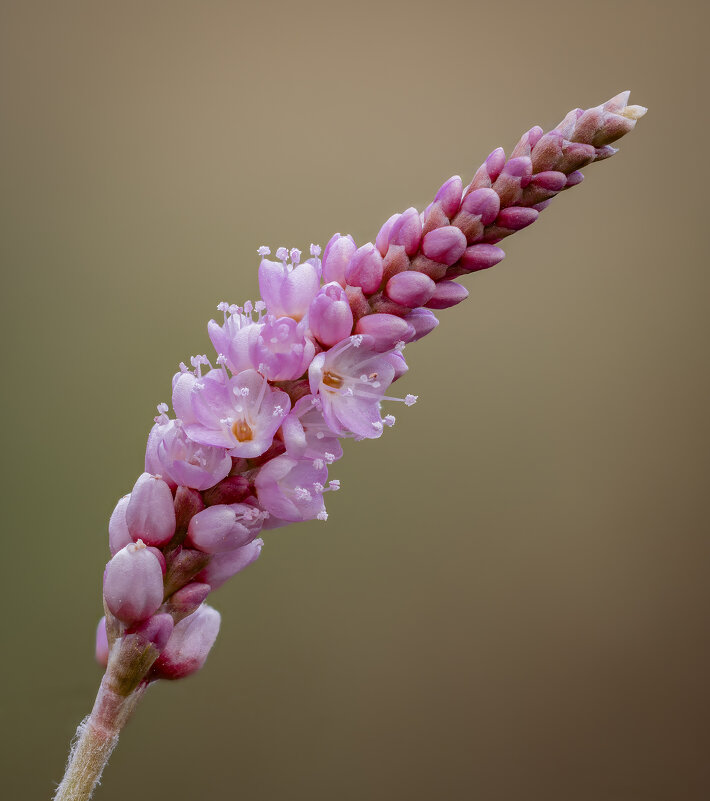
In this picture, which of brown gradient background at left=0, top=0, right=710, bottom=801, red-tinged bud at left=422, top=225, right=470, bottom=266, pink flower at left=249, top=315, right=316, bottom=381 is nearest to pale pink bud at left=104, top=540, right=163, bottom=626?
pink flower at left=249, top=315, right=316, bottom=381

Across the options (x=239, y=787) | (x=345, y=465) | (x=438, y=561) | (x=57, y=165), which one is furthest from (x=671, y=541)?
(x=57, y=165)

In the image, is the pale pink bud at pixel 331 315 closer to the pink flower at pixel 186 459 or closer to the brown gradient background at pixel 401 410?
the pink flower at pixel 186 459

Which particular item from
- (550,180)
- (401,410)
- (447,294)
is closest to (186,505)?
(447,294)

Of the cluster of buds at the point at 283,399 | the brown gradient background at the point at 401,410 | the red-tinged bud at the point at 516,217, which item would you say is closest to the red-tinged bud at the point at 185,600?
the cluster of buds at the point at 283,399

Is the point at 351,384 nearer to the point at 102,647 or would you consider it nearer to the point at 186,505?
the point at 186,505

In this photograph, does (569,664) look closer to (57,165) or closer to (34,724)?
(34,724)

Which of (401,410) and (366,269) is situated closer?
(366,269)

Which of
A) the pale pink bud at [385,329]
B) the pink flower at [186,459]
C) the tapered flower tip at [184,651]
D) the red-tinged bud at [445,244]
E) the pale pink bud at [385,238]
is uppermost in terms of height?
the pale pink bud at [385,238]
